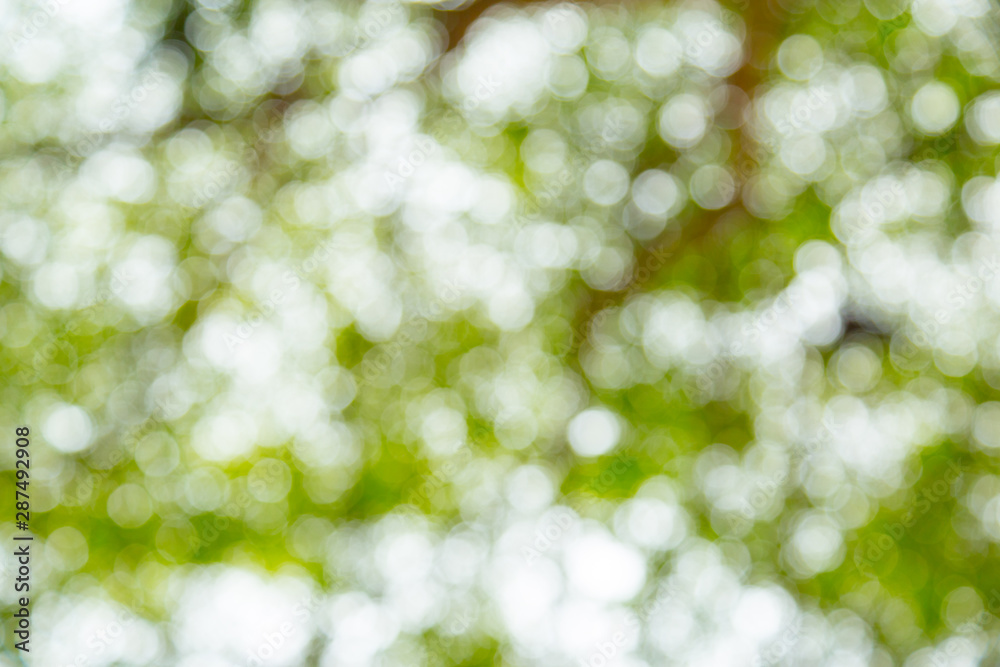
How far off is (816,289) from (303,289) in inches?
105

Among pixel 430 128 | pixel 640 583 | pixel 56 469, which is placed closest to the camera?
pixel 56 469

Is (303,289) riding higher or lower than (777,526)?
higher

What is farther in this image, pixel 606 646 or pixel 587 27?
pixel 587 27

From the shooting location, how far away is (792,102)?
4.02 metres

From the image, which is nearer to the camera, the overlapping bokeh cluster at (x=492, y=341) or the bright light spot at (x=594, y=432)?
the overlapping bokeh cluster at (x=492, y=341)

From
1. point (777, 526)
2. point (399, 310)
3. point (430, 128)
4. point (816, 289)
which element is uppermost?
point (430, 128)

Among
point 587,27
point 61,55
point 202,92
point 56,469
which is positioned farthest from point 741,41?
point 56,469

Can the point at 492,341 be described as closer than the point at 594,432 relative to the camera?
No

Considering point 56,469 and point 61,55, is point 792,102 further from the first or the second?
point 56,469

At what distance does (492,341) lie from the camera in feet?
13.6

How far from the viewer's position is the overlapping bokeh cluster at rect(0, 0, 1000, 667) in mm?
3676

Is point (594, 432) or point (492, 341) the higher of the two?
point (492, 341)

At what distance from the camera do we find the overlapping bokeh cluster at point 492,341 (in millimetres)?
3676

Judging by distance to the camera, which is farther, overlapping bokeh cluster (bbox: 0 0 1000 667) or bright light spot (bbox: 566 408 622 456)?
bright light spot (bbox: 566 408 622 456)
